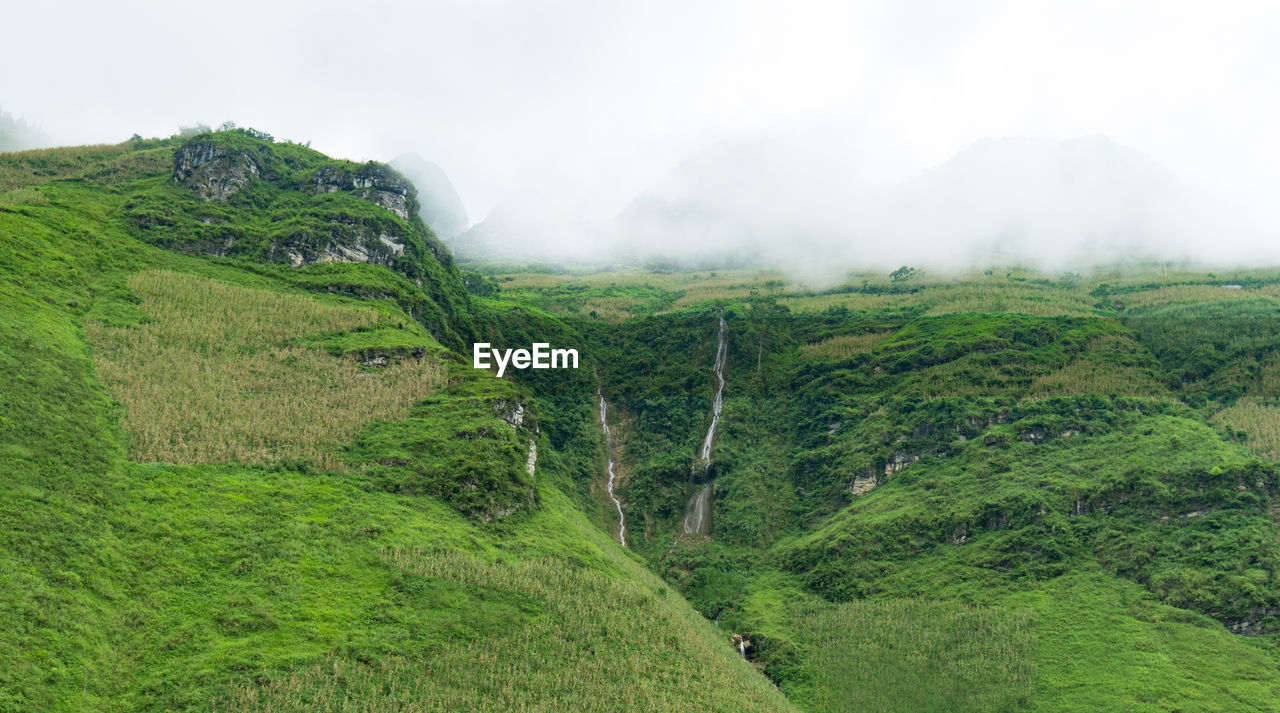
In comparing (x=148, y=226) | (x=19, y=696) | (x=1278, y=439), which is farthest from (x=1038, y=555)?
(x=148, y=226)

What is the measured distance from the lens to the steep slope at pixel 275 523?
46469mm

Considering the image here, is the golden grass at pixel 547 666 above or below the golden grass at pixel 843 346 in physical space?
below

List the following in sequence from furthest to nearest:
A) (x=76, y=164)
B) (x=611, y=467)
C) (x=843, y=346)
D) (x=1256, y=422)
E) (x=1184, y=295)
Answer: (x=1184, y=295)
(x=76, y=164)
(x=843, y=346)
(x=611, y=467)
(x=1256, y=422)

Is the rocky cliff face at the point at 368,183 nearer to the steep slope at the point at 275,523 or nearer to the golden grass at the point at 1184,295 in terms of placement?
the steep slope at the point at 275,523

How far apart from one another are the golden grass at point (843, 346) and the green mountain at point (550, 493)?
89 cm

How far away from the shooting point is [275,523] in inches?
2413

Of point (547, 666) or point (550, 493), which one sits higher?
point (550, 493)

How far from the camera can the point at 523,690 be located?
51.5 m

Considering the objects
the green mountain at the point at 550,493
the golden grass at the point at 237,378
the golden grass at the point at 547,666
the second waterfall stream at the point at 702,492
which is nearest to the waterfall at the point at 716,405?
the second waterfall stream at the point at 702,492

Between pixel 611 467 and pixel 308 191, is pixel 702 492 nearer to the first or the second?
pixel 611 467

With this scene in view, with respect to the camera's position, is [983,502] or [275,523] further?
[983,502]

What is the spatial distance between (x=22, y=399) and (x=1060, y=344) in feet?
482

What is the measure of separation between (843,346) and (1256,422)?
68.3 m

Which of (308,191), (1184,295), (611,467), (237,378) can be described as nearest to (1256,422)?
(1184,295)
